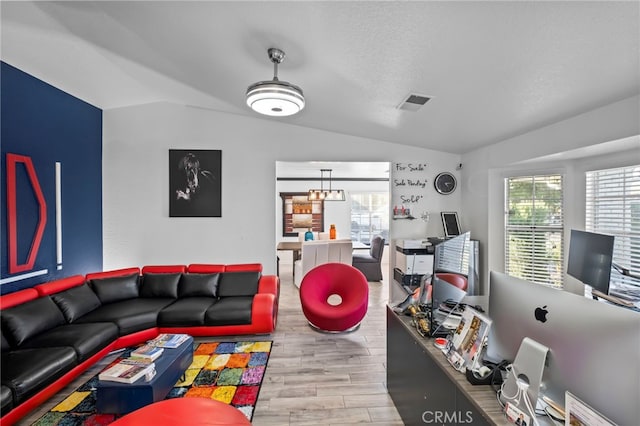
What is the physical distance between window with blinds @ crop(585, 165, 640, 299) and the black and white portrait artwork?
476 centimetres

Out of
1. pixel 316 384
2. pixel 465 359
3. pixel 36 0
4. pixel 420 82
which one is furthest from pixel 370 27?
pixel 316 384

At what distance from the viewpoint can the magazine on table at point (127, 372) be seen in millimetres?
2010

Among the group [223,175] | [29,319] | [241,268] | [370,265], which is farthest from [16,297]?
[370,265]

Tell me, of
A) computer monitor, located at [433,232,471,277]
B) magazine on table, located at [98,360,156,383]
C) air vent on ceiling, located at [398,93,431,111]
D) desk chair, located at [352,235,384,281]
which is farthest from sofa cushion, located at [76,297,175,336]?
desk chair, located at [352,235,384,281]

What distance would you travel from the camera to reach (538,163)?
11.3ft

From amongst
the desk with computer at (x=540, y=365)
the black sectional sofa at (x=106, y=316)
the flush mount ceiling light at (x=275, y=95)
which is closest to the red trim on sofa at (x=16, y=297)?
the black sectional sofa at (x=106, y=316)

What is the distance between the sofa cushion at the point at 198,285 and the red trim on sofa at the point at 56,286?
108 cm

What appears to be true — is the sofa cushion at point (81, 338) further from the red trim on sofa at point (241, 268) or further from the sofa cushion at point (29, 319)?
the red trim on sofa at point (241, 268)

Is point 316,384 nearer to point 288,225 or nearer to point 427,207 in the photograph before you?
point 427,207

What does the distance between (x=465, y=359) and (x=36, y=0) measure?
3833 millimetres

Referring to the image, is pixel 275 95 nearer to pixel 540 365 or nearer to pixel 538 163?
pixel 540 365

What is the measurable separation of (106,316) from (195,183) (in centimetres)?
214

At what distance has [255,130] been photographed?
14.8 feet

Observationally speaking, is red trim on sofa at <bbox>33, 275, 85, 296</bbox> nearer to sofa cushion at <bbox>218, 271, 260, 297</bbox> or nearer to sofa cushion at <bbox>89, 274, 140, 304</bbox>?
sofa cushion at <bbox>89, 274, 140, 304</bbox>
